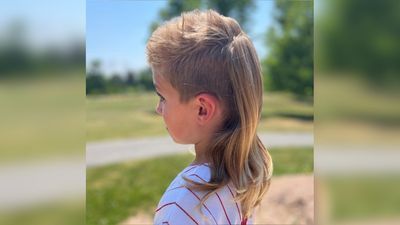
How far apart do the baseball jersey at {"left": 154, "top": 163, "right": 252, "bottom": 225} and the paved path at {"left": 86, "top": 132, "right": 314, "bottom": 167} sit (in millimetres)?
5571

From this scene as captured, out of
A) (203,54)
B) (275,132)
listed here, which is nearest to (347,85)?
(203,54)

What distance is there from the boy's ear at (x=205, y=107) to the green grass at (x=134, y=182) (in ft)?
9.45

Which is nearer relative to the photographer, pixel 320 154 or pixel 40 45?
pixel 40 45

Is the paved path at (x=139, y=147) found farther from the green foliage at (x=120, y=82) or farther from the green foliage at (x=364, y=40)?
the green foliage at (x=364, y=40)

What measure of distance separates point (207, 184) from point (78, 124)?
33cm

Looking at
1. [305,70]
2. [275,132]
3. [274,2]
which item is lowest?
[275,132]

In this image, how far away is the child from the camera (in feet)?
3.50

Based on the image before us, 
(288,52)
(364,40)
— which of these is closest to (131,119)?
(288,52)

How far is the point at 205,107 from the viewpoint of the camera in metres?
1.09

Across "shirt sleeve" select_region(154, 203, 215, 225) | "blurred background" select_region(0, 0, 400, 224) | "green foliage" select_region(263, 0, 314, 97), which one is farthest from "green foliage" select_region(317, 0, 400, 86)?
"green foliage" select_region(263, 0, 314, 97)

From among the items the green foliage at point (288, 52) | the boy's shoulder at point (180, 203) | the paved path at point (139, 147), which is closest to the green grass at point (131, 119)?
the paved path at point (139, 147)

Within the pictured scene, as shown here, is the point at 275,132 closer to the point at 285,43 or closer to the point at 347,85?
the point at 285,43

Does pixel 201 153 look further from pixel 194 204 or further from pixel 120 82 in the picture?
pixel 120 82

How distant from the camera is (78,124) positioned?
0.84m
